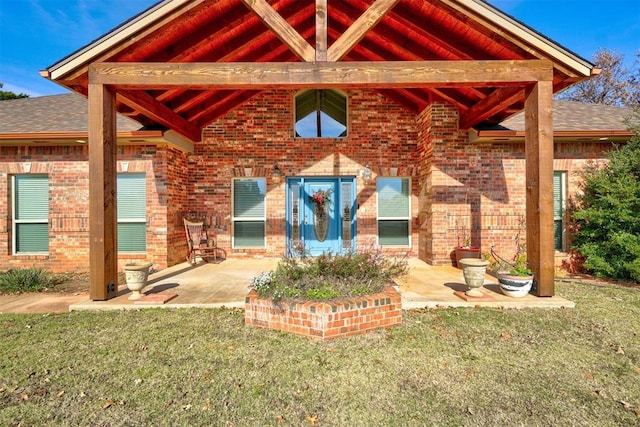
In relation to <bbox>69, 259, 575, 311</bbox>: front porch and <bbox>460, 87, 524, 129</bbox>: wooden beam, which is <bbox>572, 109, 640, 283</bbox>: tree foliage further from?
<bbox>460, 87, 524, 129</bbox>: wooden beam

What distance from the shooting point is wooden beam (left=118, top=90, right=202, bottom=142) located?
16.5 ft

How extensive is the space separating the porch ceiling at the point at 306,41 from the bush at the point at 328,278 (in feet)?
8.26

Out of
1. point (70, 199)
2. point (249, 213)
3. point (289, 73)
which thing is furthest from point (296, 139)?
point (70, 199)

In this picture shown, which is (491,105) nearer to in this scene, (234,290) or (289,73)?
(289,73)

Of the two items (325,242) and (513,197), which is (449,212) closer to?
(513,197)

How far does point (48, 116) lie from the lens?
7.72 metres

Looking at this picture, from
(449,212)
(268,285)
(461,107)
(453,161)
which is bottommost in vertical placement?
(268,285)

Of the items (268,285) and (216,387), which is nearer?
(216,387)

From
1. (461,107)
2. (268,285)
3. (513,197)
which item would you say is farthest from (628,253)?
(268,285)

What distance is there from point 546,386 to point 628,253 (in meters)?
5.21

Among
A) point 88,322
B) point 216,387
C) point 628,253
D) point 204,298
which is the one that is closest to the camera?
point 216,387

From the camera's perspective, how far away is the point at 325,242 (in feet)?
27.1

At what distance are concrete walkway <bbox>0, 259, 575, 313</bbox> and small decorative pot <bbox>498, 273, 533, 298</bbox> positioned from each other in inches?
3.6

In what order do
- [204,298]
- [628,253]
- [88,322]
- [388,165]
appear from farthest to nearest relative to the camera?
1. [388,165]
2. [628,253]
3. [204,298]
4. [88,322]
